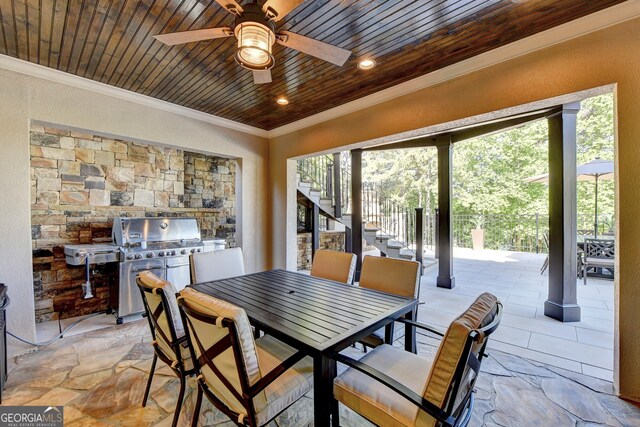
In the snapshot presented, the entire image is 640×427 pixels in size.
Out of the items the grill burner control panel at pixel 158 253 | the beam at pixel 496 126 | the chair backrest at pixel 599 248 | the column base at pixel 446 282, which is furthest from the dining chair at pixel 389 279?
the chair backrest at pixel 599 248

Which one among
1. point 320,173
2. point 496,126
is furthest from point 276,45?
point 320,173

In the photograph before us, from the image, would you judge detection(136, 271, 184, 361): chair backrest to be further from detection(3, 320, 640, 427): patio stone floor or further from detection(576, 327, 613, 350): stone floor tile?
detection(576, 327, 613, 350): stone floor tile

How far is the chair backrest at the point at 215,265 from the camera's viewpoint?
2795mm

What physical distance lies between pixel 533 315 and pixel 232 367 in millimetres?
3900

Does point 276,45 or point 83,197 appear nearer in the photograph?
point 276,45

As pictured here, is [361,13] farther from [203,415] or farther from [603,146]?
[603,146]

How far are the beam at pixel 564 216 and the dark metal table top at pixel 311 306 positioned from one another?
8.40 ft

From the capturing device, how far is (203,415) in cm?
188

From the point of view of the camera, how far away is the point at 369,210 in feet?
20.3

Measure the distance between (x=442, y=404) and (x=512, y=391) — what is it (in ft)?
5.01

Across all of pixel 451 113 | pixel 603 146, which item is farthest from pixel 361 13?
pixel 603 146

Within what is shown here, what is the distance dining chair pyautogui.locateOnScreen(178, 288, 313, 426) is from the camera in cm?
124

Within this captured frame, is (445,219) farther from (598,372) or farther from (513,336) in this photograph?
(598,372)

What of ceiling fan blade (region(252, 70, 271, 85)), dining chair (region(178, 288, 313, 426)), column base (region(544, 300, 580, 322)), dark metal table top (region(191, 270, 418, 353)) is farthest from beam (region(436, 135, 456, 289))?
dining chair (region(178, 288, 313, 426))
